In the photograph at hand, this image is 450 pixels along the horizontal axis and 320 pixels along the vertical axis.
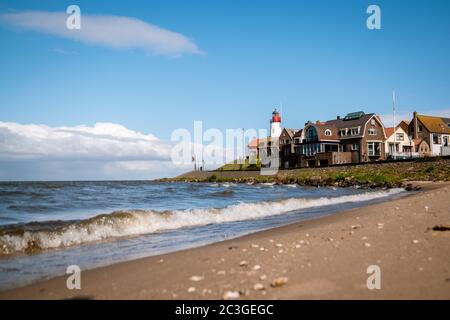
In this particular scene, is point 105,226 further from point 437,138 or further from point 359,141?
point 437,138

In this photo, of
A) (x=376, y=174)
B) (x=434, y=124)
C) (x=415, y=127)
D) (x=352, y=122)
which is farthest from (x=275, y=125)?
(x=376, y=174)

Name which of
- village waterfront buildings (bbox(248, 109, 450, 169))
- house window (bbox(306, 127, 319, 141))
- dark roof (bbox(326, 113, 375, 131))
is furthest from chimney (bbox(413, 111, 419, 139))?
house window (bbox(306, 127, 319, 141))

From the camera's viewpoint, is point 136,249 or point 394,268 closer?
point 394,268

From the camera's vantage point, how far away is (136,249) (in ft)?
28.6

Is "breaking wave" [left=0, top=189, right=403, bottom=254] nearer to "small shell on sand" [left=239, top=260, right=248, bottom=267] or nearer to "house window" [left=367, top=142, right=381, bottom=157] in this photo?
"small shell on sand" [left=239, top=260, right=248, bottom=267]

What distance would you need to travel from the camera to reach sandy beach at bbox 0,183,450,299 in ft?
14.6

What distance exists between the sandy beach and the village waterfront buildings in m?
58.4

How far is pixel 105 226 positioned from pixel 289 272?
777cm

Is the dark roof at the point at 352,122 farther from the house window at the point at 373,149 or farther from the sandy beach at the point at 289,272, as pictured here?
the sandy beach at the point at 289,272

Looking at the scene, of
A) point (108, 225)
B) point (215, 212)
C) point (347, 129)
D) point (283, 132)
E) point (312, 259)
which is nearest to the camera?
point (312, 259)
